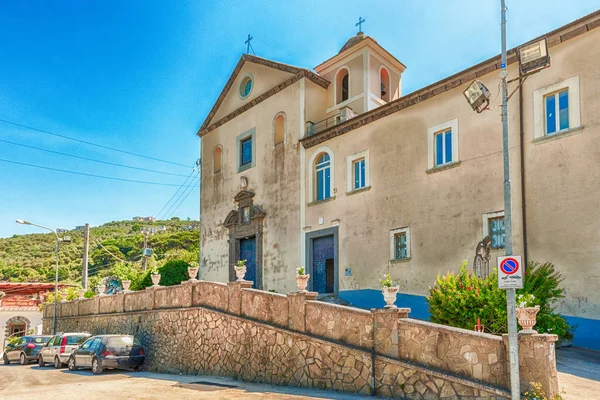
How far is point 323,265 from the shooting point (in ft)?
77.2

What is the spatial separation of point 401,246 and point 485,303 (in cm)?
730

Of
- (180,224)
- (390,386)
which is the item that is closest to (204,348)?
(390,386)

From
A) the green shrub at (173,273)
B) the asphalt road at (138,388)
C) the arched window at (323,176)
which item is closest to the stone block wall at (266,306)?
the asphalt road at (138,388)

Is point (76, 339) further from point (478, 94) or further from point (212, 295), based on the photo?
point (478, 94)

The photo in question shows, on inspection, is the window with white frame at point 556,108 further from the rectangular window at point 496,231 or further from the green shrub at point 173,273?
the green shrub at point 173,273

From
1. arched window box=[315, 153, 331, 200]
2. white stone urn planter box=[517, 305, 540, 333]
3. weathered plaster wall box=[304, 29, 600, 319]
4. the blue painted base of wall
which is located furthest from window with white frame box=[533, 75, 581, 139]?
arched window box=[315, 153, 331, 200]

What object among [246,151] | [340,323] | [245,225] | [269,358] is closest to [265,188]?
[245,225]

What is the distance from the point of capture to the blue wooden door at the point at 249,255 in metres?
27.4

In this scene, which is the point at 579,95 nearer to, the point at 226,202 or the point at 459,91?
the point at 459,91

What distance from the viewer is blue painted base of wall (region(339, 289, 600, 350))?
14.0m

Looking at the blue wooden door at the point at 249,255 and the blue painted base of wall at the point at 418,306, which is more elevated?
the blue wooden door at the point at 249,255

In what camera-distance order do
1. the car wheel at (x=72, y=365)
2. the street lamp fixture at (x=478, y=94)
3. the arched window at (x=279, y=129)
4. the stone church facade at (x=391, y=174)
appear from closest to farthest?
1. the street lamp fixture at (x=478, y=94)
2. the stone church facade at (x=391, y=174)
3. the car wheel at (x=72, y=365)
4. the arched window at (x=279, y=129)

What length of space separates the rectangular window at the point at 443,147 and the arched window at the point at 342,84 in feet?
26.6

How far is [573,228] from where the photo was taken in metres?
14.9
